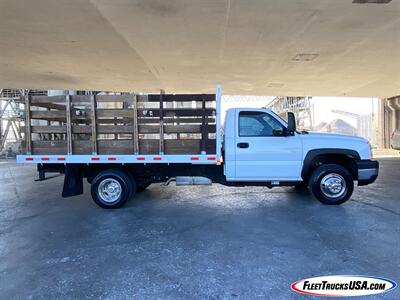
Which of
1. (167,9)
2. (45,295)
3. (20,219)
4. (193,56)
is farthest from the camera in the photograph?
(193,56)

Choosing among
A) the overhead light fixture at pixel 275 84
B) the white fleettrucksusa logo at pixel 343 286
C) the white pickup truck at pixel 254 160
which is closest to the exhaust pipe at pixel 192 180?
the white pickup truck at pixel 254 160

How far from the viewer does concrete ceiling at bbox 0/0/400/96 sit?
671 cm

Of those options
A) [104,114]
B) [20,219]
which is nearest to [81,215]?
[20,219]

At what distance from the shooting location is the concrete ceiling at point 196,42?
671 centimetres

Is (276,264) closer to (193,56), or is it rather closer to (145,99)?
(145,99)

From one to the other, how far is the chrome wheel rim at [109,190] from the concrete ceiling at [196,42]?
4053 millimetres

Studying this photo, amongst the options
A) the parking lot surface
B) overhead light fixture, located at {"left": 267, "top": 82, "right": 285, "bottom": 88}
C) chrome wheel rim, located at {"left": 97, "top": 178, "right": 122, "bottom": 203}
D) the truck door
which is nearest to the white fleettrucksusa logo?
the parking lot surface

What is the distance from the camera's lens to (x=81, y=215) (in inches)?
229

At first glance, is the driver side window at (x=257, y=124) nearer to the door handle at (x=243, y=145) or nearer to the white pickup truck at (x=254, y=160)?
the white pickup truck at (x=254, y=160)

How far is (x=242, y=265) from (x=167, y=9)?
5.86m

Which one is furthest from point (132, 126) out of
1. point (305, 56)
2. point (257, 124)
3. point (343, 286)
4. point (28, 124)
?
point (305, 56)

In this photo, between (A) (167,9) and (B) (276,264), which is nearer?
(B) (276,264)

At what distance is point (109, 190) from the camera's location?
20.2 ft

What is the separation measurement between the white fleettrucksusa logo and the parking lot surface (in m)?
0.10
